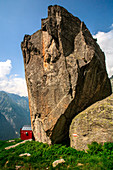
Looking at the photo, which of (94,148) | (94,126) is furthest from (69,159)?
(94,126)

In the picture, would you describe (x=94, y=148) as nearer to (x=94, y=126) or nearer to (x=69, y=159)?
(x=94, y=126)

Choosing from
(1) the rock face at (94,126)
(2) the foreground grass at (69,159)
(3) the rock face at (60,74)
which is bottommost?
(2) the foreground grass at (69,159)

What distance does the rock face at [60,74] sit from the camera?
1448 centimetres

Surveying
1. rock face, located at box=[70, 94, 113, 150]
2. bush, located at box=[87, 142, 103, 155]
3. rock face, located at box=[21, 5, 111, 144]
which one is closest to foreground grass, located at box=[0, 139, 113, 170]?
bush, located at box=[87, 142, 103, 155]

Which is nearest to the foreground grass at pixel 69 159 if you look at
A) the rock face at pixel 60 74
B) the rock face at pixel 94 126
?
the rock face at pixel 94 126

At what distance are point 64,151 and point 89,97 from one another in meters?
8.02

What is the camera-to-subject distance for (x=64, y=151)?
12.0 meters

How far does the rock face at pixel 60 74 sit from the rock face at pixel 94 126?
1.93 metres

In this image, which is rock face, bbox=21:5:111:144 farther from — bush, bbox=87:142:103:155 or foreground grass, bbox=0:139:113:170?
bush, bbox=87:142:103:155

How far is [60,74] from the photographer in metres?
15.4

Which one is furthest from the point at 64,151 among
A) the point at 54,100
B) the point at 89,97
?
the point at 89,97

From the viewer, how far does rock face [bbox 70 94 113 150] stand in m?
11.4

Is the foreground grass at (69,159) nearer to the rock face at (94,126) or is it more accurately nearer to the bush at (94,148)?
the bush at (94,148)

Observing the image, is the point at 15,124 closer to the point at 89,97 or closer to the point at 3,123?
the point at 3,123
